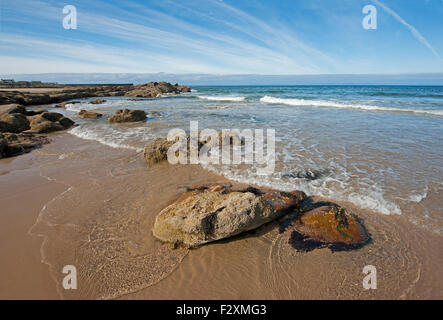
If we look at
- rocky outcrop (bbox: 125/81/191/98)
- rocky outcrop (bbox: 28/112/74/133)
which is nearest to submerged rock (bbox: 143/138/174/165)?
rocky outcrop (bbox: 28/112/74/133)

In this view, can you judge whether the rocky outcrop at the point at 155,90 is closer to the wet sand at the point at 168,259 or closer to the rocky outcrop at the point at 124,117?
the rocky outcrop at the point at 124,117

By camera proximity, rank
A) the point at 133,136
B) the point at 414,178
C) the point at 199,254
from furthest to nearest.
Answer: the point at 133,136 < the point at 414,178 < the point at 199,254

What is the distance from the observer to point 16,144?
800 cm

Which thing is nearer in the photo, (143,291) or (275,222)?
(143,291)

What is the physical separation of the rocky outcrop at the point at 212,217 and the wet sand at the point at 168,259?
0.59 ft

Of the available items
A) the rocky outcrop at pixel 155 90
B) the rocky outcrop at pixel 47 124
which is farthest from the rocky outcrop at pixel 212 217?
the rocky outcrop at pixel 155 90

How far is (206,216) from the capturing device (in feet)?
10.5

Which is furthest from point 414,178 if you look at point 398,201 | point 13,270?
point 13,270

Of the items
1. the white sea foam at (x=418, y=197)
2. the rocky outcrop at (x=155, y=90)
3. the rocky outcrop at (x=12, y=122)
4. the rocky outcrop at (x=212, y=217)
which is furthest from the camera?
the rocky outcrop at (x=155, y=90)

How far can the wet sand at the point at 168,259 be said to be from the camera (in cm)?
260
